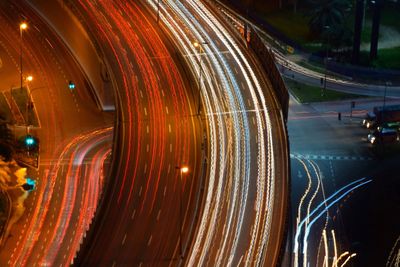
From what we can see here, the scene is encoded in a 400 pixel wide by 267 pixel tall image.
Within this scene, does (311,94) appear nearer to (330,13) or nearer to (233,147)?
(330,13)

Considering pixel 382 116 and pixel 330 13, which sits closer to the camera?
pixel 382 116

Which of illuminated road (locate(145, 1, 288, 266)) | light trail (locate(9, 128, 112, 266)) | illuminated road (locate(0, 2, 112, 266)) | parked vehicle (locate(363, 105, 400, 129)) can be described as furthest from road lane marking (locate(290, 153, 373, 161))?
illuminated road (locate(0, 2, 112, 266))

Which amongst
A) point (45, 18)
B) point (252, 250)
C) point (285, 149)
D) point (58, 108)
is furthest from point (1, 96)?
point (252, 250)

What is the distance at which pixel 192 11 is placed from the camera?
128750mm

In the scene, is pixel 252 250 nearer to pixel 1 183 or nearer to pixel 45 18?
pixel 1 183

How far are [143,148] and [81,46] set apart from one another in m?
30.6

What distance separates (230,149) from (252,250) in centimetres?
2083

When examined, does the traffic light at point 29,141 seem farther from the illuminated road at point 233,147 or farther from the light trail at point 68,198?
the illuminated road at point 233,147

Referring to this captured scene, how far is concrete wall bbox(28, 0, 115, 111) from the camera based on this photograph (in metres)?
113

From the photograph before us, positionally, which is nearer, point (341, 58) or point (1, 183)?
point (1, 183)

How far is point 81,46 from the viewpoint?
118 m

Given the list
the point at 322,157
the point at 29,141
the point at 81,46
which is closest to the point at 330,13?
the point at 322,157

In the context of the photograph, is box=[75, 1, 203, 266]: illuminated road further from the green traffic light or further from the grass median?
the grass median

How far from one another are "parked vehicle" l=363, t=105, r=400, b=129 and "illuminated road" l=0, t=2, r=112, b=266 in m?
34.8
